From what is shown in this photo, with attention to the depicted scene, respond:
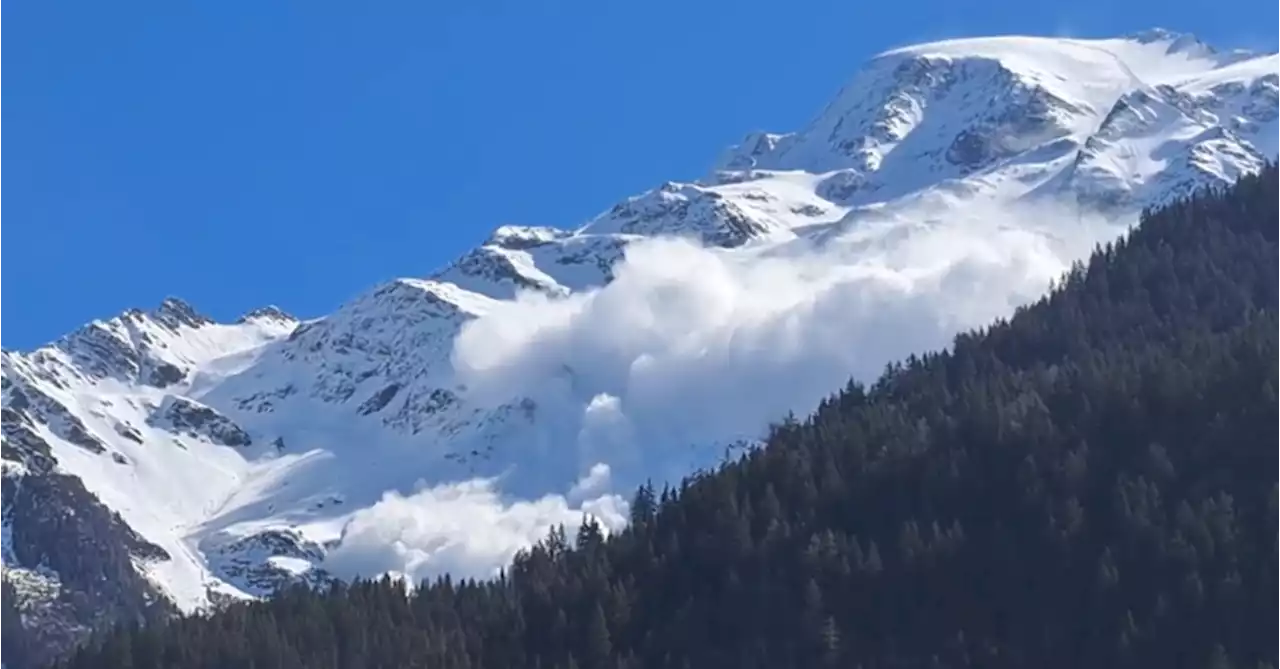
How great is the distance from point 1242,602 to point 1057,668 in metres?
14.2

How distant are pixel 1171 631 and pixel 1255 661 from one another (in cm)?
850

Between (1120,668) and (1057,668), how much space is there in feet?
17.5

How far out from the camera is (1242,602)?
19975 centimetres

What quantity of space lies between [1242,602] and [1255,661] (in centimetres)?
847

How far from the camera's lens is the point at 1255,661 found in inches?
7559

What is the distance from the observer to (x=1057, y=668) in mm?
198875

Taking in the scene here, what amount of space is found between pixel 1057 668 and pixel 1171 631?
8623mm

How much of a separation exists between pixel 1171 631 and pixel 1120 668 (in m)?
6.21

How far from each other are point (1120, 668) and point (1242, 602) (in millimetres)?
11366

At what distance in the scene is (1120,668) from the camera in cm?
19525

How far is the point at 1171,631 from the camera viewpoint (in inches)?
7840

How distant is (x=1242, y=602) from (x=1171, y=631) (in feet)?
18.5
